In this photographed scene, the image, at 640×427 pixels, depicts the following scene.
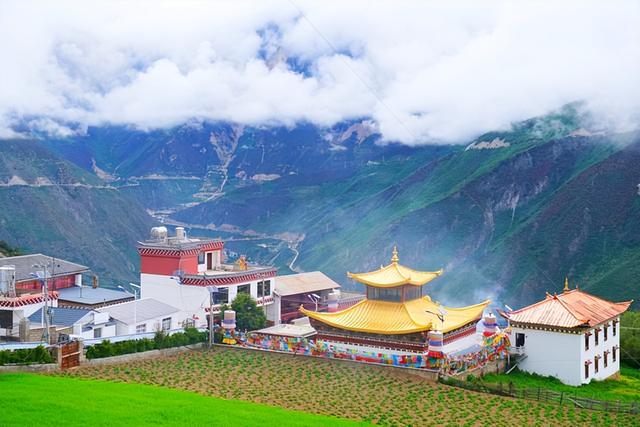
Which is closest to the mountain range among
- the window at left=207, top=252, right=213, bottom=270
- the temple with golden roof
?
the temple with golden roof

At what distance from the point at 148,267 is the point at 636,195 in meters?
83.9

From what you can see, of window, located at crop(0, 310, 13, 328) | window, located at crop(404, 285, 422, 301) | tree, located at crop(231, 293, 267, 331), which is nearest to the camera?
window, located at crop(0, 310, 13, 328)

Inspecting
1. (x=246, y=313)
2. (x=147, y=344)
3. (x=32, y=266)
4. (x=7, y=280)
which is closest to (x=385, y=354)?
(x=147, y=344)

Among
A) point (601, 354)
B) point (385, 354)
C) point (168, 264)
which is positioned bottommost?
point (601, 354)

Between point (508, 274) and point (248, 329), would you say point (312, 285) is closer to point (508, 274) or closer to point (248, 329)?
point (248, 329)

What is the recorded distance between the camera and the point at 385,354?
169 ft

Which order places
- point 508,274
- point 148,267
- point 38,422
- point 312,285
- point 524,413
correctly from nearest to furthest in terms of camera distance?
point 38,422, point 524,413, point 148,267, point 312,285, point 508,274

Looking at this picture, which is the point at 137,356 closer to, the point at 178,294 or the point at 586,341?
the point at 178,294

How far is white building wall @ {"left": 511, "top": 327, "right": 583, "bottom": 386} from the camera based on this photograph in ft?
173

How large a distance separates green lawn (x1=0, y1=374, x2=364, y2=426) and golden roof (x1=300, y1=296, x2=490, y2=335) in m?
15.8

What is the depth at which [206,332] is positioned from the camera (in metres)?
56.3

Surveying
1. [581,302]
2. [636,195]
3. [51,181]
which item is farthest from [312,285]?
[51,181]

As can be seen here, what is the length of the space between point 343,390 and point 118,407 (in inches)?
548

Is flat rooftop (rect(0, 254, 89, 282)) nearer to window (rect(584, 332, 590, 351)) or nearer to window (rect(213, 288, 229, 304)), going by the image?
window (rect(213, 288, 229, 304))
